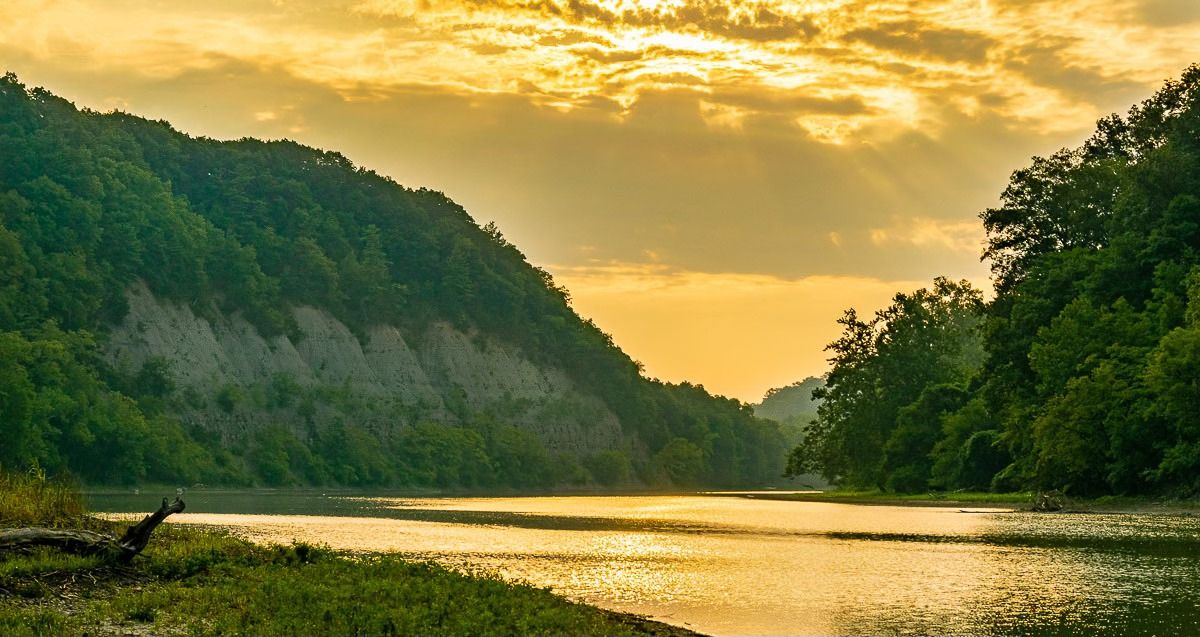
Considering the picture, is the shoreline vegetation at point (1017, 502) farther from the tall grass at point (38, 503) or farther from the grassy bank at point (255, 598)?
the tall grass at point (38, 503)

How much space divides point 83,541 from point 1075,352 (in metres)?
78.7

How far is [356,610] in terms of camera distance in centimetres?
2478

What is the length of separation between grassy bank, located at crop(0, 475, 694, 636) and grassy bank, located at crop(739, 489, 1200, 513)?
58.7 metres

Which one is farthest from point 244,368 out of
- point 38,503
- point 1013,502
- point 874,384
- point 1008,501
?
point 38,503

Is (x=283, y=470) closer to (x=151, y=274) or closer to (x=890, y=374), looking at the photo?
(x=151, y=274)

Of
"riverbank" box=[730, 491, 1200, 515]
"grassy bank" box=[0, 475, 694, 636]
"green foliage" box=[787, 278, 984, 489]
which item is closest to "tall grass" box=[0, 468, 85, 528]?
"grassy bank" box=[0, 475, 694, 636]

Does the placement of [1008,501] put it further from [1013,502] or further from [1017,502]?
[1017,502]

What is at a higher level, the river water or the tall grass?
the tall grass

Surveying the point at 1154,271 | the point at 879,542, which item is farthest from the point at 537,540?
the point at 1154,271

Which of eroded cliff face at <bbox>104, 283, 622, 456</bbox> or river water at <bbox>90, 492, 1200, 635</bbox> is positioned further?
eroded cliff face at <bbox>104, 283, 622, 456</bbox>

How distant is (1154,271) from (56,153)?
13734 cm

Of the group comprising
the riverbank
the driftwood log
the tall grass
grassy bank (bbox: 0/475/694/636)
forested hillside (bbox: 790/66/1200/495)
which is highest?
forested hillside (bbox: 790/66/1200/495)

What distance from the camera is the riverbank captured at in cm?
7969

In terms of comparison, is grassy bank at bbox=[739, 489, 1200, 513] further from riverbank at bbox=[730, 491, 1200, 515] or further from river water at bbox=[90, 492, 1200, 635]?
river water at bbox=[90, 492, 1200, 635]
